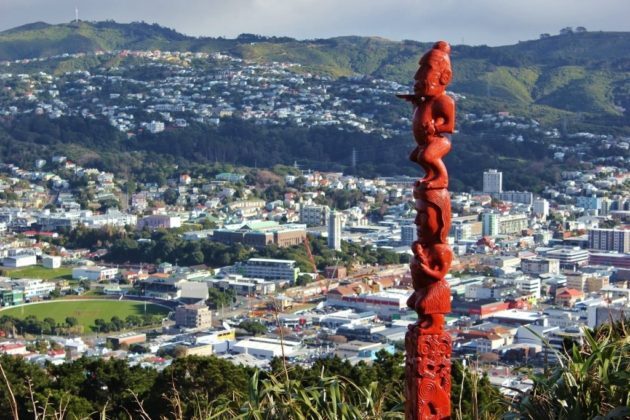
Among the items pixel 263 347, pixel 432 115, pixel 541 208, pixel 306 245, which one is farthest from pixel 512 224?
pixel 432 115

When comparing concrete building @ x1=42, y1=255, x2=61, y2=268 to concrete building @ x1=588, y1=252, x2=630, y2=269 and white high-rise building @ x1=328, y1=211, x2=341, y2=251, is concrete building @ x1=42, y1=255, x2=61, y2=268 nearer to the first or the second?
white high-rise building @ x1=328, y1=211, x2=341, y2=251

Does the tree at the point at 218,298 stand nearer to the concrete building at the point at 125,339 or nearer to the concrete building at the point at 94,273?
the concrete building at the point at 94,273

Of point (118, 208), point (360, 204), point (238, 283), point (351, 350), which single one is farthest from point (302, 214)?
point (351, 350)

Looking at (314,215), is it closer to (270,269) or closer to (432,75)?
(270,269)

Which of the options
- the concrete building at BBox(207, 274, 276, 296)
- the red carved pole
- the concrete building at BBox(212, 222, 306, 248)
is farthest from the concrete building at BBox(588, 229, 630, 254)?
the red carved pole

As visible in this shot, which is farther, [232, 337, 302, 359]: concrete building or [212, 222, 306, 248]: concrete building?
[212, 222, 306, 248]: concrete building
